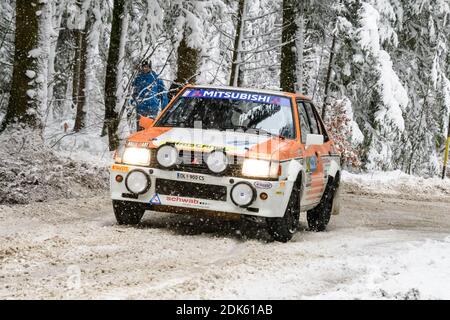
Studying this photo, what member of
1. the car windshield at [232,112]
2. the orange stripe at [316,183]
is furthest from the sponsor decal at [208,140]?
the orange stripe at [316,183]

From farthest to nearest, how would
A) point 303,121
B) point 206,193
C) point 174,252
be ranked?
point 303,121 < point 206,193 < point 174,252

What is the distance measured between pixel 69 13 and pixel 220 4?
7800 mm

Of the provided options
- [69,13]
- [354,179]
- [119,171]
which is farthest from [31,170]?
[69,13]

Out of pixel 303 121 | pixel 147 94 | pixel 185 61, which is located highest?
pixel 185 61

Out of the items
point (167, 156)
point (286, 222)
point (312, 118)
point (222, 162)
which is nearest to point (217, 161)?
point (222, 162)

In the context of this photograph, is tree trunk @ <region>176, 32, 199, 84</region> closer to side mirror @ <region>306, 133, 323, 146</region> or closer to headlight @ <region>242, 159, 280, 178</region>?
side mirror @ <region>306, 133, 323, 146</region>

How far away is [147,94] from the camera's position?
14.4 metres

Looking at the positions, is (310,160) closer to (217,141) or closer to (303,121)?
(303,121)

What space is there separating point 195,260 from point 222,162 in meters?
1.40

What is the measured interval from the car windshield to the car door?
0.32m

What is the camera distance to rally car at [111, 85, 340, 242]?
7527 mm

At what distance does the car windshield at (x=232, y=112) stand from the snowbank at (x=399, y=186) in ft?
23.0

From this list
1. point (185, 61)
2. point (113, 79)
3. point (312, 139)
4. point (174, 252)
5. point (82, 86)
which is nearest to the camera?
point (174, 252)
